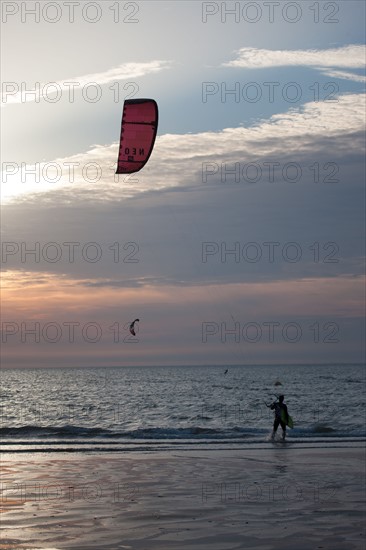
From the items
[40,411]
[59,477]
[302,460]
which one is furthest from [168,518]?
[40,411]

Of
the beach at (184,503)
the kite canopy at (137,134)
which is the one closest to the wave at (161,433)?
the beach at (184,503)

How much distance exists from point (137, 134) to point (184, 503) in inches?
309

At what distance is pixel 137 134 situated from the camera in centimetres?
1564

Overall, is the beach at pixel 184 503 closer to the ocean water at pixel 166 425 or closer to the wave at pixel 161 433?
the ocean water at pixel 166 425

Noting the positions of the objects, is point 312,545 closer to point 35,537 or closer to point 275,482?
point 35,537

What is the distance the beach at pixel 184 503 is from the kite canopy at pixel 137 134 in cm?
690

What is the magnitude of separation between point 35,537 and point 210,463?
1149cm

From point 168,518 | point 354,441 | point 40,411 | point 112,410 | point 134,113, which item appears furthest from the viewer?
point 40,411

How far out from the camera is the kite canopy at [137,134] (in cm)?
1544

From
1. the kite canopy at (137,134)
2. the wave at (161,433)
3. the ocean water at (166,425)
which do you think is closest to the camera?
the kite canopy at (137,134)

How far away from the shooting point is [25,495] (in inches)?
667

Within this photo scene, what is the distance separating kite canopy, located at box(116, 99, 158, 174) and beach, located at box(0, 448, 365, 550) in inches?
272

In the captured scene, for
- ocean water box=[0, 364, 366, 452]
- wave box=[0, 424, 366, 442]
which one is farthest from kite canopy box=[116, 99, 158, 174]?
wave box=[0, 424, 366, 442]

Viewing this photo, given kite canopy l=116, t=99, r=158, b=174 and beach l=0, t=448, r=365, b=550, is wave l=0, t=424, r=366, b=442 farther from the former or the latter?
kite canopy l=116, t=99, r=158, b=174
